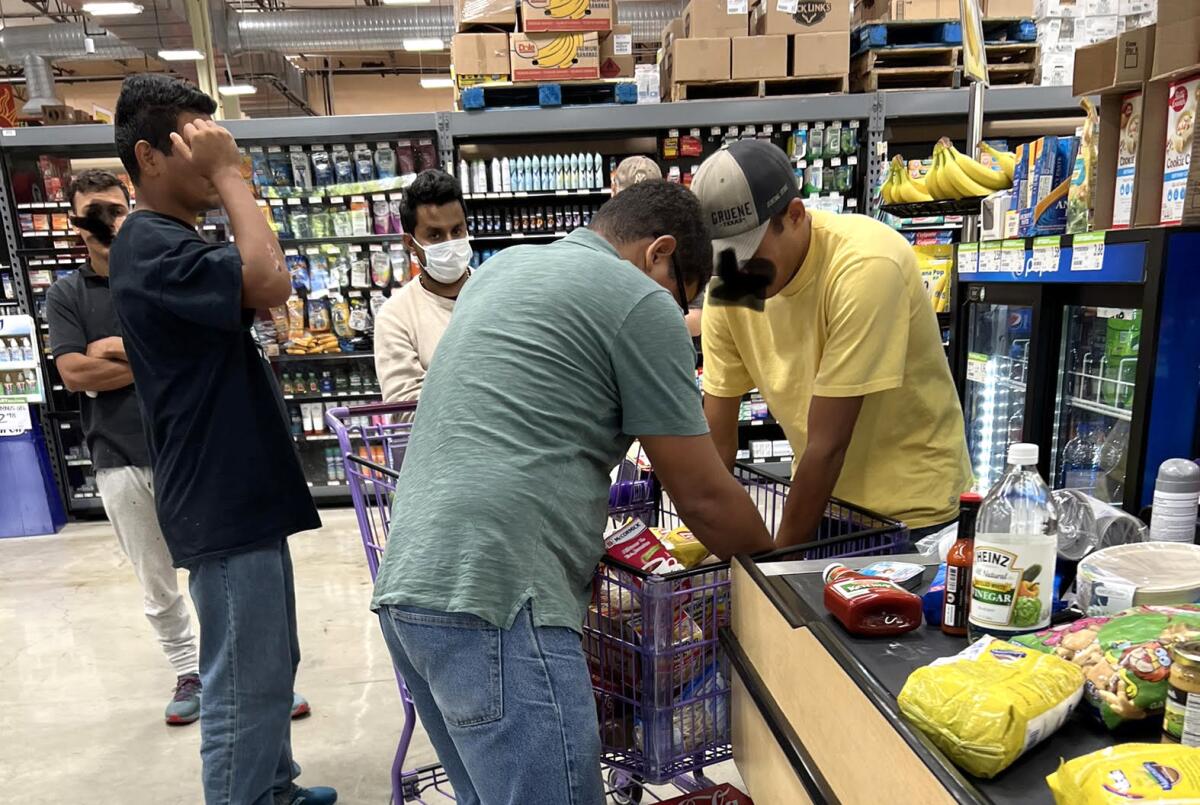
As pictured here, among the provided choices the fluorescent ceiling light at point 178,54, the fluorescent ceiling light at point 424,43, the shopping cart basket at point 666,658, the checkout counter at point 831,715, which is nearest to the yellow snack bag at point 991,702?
the checkout counter at point 831,715

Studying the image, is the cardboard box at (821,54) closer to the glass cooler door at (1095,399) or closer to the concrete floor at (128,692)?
the glass cooler door at (1095,399)

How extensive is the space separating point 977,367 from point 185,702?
3367mm

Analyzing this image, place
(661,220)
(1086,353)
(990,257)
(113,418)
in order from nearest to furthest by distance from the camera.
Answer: (661,220) → (990,257) → (1086,353) → (113,418)

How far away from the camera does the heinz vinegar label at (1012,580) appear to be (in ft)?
3.28

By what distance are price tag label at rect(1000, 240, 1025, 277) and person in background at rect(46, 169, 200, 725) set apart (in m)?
3.20

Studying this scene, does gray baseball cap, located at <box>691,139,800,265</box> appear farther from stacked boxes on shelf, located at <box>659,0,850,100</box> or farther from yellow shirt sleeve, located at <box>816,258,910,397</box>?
stacked boxes on shelf, located at <box>659,0,850,100</box>

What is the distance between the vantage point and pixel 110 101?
15484 mm

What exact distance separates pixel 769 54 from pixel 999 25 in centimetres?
171

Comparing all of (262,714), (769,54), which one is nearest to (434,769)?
(262,714)

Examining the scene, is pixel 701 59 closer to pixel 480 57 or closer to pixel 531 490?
pixel 480 57

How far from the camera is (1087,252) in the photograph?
5.70 feet

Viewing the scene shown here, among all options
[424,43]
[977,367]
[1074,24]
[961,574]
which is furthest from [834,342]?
[424,43]

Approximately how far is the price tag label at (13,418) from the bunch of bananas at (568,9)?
4.60 m

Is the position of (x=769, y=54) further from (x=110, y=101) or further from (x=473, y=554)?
(x=110, y=101)
